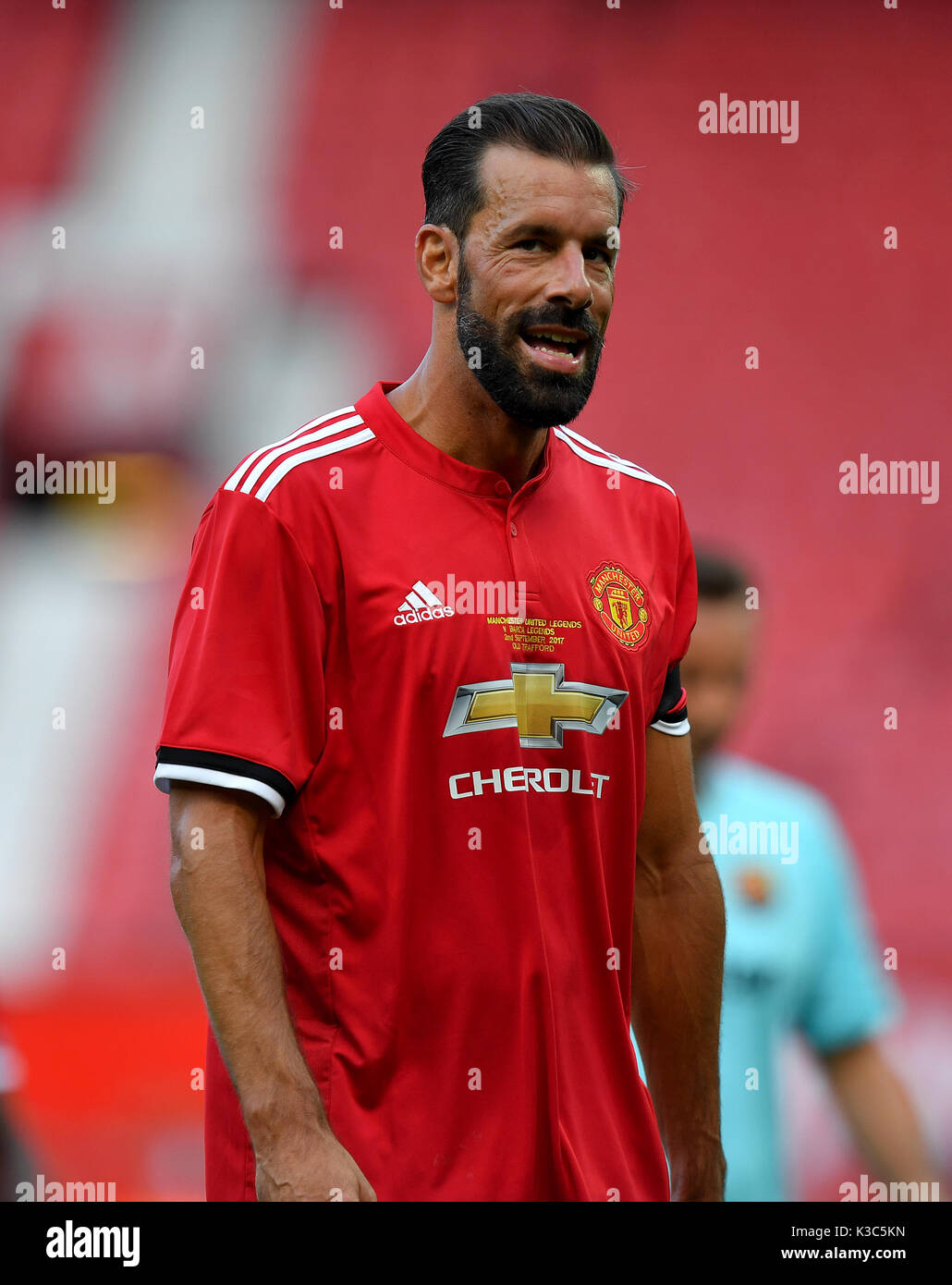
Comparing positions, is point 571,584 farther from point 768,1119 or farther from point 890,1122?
point 890,1122

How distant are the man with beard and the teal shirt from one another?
4.41 feet

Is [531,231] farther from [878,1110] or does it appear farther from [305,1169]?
[878,1110]

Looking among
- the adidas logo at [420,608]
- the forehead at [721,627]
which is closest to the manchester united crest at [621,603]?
the adidas logo at [420,608]

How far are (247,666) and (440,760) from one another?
25 cm

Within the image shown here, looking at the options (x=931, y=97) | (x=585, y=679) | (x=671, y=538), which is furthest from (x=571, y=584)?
(x=931, y=97)

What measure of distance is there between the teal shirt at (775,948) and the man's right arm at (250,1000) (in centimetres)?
169

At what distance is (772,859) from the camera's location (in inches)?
140

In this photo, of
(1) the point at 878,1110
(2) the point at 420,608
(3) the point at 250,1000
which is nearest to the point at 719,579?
(1) the point at 878,1110

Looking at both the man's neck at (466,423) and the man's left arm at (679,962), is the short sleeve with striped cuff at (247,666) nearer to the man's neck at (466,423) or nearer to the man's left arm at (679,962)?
the man's neck at (466,423)

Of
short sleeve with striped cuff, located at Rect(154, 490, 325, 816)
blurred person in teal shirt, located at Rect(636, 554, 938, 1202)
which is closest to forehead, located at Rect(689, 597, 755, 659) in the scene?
blurred person in teal shirt, located at Rect(636, 554, 938, 1202)

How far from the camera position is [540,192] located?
191cm

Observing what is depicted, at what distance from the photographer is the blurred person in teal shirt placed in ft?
11.0

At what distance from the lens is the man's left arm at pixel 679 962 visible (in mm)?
2174

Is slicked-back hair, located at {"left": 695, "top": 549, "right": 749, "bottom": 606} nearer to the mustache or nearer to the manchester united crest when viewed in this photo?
the manchester united crest
